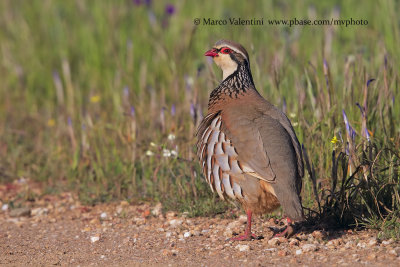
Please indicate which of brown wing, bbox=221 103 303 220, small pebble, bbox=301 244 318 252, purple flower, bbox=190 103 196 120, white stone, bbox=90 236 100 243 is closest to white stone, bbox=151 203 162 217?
white stone, bbox=90 236 100 243

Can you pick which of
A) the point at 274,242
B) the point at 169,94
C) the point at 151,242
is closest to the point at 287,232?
the point at 274,242

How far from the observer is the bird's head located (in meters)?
5.81

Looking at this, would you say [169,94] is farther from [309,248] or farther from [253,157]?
[309,248]

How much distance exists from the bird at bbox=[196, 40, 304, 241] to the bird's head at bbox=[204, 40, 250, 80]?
1.38 ft

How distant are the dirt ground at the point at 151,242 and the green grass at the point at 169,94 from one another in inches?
9.4

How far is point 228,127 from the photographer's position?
5105mm

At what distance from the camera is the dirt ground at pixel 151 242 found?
466 cm

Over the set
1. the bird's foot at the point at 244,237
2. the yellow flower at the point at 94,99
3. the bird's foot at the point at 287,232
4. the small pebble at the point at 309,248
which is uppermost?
the yellow flower at the point at 94,99

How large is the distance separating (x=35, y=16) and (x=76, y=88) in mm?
1942

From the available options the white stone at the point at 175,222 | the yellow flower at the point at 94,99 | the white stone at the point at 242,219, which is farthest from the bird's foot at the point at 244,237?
the yellow flower at the point at 94,99

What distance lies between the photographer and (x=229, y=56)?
5848 mm

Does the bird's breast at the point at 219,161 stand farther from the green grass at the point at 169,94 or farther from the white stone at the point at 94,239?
the white stone at the point at 94,239

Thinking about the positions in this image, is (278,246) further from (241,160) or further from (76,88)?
(76,88)

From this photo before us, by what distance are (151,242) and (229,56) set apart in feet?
5.69
